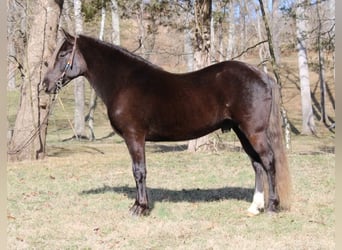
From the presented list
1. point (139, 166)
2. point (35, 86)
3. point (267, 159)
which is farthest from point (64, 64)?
point (35, 86)

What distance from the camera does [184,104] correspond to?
531 centimetres

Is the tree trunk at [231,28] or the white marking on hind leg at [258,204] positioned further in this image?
the tree trunk at [231,28]

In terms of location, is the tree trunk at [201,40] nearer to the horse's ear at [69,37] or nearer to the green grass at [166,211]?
the green grass at [166,211]

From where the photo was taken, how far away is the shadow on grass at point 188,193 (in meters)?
6.42

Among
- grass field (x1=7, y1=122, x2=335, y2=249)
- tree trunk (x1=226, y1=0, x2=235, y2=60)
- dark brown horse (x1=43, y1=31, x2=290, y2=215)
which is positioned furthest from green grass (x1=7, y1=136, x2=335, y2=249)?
tree trunk (x1=226, y1=0, x2=235, y2=60)

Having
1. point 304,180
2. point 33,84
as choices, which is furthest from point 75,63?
point 33,84

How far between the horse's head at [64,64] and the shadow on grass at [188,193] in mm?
1943

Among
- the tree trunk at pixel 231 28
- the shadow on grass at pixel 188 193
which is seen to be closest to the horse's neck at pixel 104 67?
the shadow on grass at pixel 188 193

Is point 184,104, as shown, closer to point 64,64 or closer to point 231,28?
point 64,64

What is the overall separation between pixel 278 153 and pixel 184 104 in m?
1.23

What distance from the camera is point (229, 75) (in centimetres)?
527

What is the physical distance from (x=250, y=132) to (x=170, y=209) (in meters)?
1.42

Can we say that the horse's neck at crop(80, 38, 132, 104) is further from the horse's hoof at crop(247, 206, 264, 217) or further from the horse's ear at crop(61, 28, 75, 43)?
the horse's hoof at crop(247, 206, 264, 217)

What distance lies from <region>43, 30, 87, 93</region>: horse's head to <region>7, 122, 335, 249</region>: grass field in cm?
161
